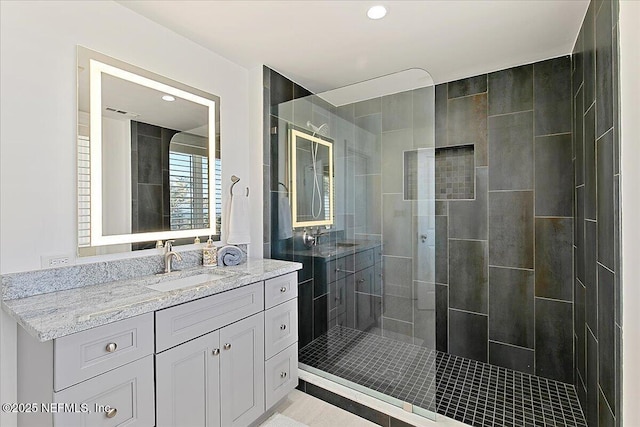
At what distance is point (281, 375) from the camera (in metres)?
2.13

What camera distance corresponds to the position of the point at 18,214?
1.43 meters

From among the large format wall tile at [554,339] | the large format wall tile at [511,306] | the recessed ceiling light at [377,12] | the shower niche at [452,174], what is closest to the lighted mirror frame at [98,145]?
the recessed ceiling light at [377,12]

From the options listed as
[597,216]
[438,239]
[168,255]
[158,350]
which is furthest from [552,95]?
[158,350]

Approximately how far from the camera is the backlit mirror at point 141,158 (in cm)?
167

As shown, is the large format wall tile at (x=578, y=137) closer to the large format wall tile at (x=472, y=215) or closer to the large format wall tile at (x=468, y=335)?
the large format wall tile at (x=472, y=215)

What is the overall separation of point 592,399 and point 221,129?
2856 mm

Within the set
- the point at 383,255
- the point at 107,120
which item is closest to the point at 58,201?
the point at 107,120

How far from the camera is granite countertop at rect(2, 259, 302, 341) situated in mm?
1146

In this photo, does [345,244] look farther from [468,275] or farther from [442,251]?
[468,275]

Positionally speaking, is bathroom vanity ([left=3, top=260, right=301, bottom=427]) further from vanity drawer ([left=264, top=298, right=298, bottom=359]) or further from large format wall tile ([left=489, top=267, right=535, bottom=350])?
large format wall tile ([left=489, top=267, right=535, bottom=350])

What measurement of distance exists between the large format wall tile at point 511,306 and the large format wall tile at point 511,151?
0.71 metres

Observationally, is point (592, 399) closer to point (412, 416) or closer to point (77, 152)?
point (412, 416)

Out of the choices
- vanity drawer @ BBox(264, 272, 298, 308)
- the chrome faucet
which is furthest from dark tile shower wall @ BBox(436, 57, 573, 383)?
the chrome faucet

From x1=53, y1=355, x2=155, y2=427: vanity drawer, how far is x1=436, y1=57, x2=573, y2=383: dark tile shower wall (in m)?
2.37
